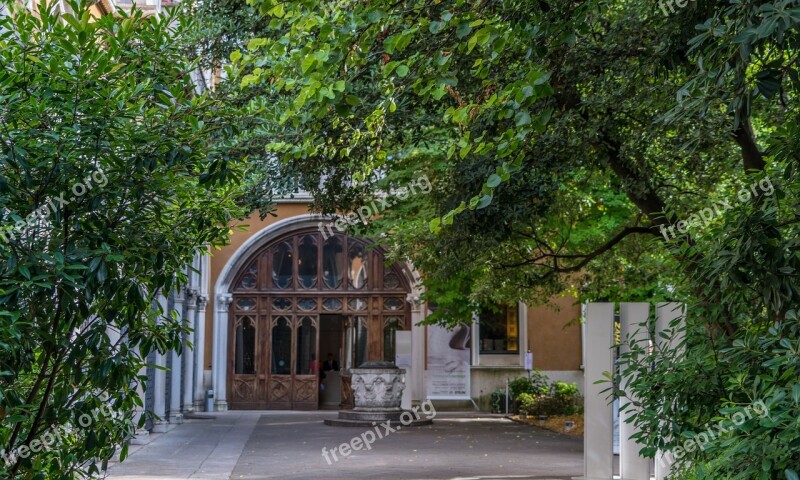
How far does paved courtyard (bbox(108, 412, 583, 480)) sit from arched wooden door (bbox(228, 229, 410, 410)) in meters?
4.56

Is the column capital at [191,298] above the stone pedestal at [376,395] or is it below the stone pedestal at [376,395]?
above

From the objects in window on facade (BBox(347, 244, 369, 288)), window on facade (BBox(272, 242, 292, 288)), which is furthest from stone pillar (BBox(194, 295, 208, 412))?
window on facade (BBox(347, 244, 369, 288))

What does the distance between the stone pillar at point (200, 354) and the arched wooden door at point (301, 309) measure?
108 centimetres

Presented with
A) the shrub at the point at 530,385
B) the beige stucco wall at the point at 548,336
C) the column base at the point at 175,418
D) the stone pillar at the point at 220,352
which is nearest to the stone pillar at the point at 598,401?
the column base at the point at 175,418

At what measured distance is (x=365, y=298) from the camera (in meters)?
30.4

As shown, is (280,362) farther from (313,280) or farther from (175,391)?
(175,391)

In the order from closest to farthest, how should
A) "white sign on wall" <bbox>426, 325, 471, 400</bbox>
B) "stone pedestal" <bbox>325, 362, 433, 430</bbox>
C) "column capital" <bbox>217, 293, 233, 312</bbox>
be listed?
"stone pedestal" <bbox>325, 362, 433, 430</bbox> → "column capital" <bbox>217, 293, 233, 312</bbox> → "white sign on wall" <bbox>426, 325, 471, 400</bbox>

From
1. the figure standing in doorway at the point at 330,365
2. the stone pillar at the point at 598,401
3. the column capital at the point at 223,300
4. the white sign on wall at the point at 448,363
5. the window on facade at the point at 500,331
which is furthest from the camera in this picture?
the figure standing in doorway at the point at 330,365

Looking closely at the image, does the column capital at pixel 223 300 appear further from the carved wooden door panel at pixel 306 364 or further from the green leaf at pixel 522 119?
the green leaf at pixel 522 119

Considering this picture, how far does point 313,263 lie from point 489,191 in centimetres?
2434

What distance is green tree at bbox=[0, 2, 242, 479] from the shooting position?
5504 mm

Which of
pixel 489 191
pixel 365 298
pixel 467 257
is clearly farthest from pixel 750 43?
pixel 365 298

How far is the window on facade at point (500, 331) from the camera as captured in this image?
100 ft

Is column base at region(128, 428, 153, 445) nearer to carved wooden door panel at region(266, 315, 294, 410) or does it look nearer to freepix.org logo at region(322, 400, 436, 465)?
freepix.org logo at region(322, 400, 436, 465)
